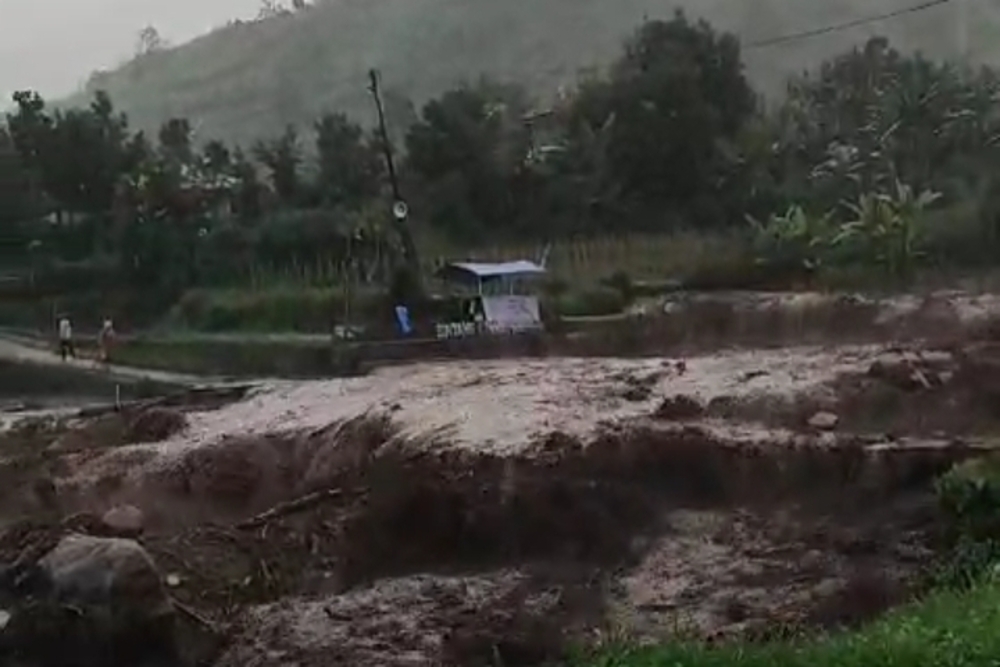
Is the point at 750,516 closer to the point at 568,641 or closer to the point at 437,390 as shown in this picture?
the point at 568,641

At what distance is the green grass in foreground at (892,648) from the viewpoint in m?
7.68

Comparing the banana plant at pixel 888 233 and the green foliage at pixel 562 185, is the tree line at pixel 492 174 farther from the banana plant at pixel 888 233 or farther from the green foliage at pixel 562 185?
the banana plant at pixel 888 233

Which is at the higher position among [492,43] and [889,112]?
Result: [492,43]

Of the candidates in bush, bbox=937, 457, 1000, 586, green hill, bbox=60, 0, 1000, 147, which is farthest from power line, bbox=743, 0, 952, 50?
bush, bbox=937, 457, 1000, 586

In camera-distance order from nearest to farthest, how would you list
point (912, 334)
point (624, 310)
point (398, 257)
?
point (912, 334) → point (624, 310) → point (398, 257)

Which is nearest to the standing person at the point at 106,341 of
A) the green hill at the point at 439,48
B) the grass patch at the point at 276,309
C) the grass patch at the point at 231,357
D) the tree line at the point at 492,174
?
the grass patch at the point at 231,357

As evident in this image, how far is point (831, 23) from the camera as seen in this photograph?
63.7 m

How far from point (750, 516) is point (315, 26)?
211ft

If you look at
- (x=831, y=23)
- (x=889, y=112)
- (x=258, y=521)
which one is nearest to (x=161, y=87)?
(x=831, y=23)

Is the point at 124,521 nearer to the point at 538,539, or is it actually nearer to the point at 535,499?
the point at 535,499

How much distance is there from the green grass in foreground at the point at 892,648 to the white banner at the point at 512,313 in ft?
56.4

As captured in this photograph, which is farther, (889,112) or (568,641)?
(889,112)

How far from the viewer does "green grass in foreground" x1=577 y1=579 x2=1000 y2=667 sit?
7684 mm

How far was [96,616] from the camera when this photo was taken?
37.7 ft
